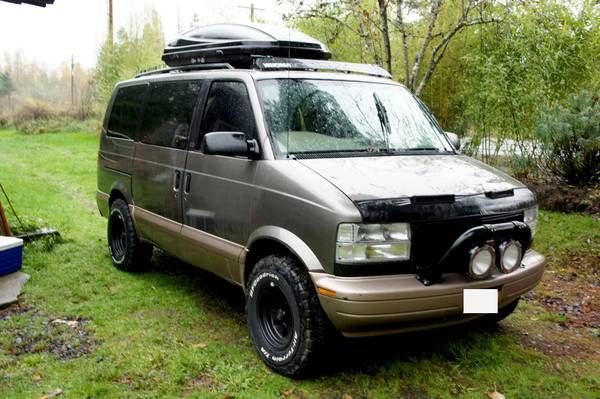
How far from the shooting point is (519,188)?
11.8ft

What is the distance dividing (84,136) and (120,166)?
1817 centimetres

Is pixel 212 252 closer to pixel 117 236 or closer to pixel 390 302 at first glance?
pixel 390 302

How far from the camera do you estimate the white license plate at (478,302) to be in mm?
3104

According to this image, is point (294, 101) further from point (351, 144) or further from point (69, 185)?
point (69, 185)

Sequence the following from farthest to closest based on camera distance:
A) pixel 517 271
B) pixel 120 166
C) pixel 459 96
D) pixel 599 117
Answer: pixel 459 96, pixel 599 117, pixel 120 166, pixel 517 271

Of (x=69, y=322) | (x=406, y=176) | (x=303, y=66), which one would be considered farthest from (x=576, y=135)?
(x=69, y=322)

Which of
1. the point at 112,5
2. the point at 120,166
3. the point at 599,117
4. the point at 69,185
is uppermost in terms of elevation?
the point at 112,5

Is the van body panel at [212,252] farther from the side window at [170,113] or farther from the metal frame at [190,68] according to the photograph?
the metal frame at [190,68]

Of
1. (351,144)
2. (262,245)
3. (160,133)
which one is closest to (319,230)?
(262,245)

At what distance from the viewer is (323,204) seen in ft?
10.0

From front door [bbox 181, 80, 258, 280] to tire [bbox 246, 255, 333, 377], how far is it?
1.09 ft

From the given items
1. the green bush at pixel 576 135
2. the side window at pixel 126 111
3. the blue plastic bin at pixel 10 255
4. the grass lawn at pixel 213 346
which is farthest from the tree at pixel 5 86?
the green bush at pixel 576 135

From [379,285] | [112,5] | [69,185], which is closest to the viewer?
[379,285]

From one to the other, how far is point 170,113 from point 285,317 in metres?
2.09
